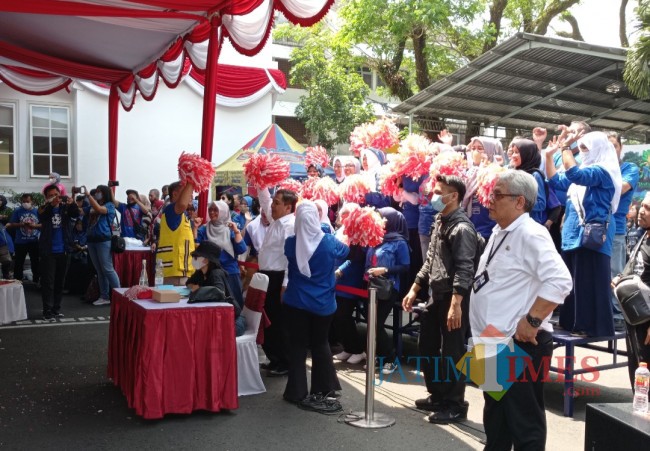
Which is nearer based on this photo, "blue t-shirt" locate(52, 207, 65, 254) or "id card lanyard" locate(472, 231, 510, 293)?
"id card lanyard" locate(472, 231, 510, 293)

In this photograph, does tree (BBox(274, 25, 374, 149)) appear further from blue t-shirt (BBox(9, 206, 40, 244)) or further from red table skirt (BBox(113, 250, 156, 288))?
red table skirt (BBox(113, 250, 156, 288))

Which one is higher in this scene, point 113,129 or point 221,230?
point 113,129

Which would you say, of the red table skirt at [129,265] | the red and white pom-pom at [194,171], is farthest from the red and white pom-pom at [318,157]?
the red table skirt at [129,265]

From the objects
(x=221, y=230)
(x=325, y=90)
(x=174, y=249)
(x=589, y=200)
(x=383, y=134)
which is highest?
(x=325, y=90)

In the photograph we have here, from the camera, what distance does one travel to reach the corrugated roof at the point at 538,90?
1064cm

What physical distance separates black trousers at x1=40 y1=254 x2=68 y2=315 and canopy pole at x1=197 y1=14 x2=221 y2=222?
287 cm

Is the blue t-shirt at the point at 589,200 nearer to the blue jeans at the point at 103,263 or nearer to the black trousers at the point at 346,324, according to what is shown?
the black trousers at the point at 346,324

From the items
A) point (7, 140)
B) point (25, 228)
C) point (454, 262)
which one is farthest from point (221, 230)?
point (7, 140)

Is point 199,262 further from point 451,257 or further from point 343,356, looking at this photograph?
point 343,356

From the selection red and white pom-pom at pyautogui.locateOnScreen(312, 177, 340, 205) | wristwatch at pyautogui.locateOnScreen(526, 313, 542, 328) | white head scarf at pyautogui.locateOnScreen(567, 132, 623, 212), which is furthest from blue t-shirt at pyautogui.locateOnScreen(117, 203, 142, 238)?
wristwatch at pyautogui.locateOnScreen(526, 313, 542, 328)

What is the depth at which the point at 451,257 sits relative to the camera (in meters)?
4.96

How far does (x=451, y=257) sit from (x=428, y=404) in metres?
1.23

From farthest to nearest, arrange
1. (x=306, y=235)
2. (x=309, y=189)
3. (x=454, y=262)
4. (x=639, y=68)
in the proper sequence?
(x=639, y=68) → (x=309, y=189) → (x=306, y=235) → (x=454, y=262)

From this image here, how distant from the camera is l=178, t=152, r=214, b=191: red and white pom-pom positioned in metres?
6.09
